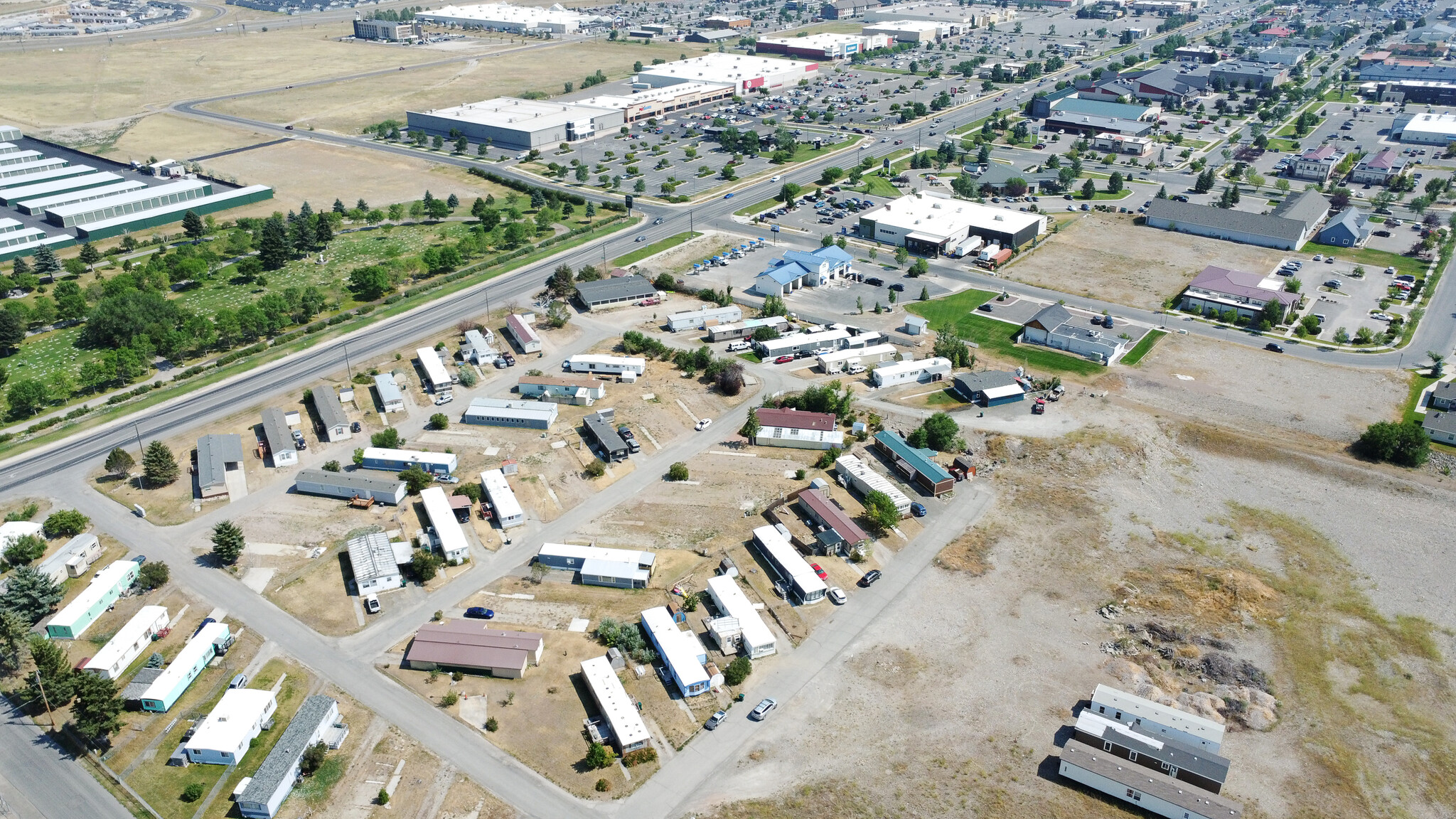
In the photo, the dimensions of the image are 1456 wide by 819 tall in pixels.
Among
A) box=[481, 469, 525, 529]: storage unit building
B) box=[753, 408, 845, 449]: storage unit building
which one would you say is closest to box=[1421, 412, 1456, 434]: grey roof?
box=[753, 408, 845, 449]: storage unit building

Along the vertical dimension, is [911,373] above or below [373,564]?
above

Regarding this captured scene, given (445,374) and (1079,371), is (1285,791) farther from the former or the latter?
(445,374)

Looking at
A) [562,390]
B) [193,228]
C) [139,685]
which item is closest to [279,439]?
[562,390]

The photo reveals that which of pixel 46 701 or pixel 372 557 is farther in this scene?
pixel 372 557

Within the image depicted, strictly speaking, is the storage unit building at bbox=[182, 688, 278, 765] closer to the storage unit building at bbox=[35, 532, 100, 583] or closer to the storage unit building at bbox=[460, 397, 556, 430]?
the storage unit building at bbox=[35, 532, 100, 583]

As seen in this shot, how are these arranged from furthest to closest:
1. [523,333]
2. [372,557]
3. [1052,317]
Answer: [1052,317] → [523,333] → [372,557]

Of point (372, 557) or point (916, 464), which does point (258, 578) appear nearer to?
point (372, 557)

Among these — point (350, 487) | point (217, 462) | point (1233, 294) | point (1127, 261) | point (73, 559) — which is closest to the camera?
point (73, 559)

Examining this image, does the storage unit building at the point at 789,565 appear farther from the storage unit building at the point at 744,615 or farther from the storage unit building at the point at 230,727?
the storage unit building at the point at 230,727

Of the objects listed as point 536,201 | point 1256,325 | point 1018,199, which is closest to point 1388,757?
point 1256,325
